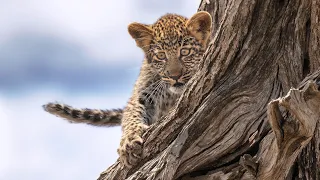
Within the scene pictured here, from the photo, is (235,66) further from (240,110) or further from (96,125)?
(96,125)

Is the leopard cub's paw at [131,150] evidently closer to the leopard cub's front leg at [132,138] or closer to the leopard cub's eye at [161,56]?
the leopard cub's front leg at [132,138]

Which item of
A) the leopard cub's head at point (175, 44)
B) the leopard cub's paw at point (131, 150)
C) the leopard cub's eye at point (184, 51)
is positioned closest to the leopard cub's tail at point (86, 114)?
the leopard cub's head at point (175, 44)

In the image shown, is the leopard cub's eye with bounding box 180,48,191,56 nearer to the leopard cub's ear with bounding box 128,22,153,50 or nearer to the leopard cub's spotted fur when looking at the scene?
the leopard cub's spotted fur

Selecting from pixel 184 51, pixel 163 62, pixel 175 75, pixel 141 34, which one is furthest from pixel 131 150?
pixel 141 34

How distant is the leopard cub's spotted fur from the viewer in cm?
732

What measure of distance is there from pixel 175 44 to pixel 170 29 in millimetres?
244

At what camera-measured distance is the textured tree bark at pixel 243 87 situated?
5.83 m

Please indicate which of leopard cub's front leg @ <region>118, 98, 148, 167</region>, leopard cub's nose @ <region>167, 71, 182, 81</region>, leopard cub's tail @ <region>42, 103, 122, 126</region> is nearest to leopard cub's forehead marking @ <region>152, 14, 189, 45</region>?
leopard cub's nose @ <region>167, 71, 182, 81</region>

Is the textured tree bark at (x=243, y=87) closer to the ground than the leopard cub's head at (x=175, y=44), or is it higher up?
closer to the ground

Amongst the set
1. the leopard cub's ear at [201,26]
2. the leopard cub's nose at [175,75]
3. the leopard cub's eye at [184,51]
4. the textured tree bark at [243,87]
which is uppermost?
the leopard cub's ear at [201,26]

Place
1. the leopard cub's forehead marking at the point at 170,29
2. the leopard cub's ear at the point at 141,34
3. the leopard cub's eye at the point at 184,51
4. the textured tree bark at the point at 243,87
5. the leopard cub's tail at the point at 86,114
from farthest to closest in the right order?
1. the leopard cub's tail at the point at 86,114
2. the leopard cub's ear at the point at 141,34
3. the leopard cub's forehead marking at the point at 170,29
4. the leopard cub's eye at the point at 184,51
5. the textured tree bark at the point at 243,87

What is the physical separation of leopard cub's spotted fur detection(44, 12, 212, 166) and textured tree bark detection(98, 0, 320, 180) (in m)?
1.01

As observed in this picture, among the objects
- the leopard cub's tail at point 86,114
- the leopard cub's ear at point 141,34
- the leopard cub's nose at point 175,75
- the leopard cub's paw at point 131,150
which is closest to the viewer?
the leopard cub's paw at point 131,150

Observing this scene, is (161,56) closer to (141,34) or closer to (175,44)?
(175,44)
